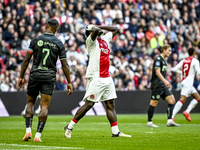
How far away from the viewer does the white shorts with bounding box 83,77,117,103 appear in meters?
8.14

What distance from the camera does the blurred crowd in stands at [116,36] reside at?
19.2 m

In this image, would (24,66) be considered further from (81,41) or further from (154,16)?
(154,16)

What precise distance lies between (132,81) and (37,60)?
42.5 feet

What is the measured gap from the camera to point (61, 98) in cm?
1836

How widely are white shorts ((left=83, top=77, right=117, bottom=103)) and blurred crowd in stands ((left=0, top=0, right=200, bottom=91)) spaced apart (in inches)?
395

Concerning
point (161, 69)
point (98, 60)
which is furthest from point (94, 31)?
point (161, 69)

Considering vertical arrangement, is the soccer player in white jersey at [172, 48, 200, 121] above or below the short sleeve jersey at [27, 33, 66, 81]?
below

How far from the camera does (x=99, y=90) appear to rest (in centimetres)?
816

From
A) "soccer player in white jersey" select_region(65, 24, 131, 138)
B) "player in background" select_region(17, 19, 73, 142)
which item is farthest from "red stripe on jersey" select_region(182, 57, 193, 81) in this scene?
"player in background" select_region(17, 19, 73, 142)

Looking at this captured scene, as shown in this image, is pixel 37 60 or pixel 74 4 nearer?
pixel 37 60

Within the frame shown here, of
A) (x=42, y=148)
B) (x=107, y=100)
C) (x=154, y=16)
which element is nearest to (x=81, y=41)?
(x=154, y=16)

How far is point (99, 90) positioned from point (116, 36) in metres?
13.9

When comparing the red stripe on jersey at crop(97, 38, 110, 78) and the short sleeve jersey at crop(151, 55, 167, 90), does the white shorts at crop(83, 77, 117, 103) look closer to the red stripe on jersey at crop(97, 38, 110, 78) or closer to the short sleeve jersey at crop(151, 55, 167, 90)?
the red stripe on jersey at crop(97, 38, 110, 78)

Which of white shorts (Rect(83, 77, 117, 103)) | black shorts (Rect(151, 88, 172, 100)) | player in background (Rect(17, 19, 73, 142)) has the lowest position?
black shorts (Rect(151, 88, 172, 100))
